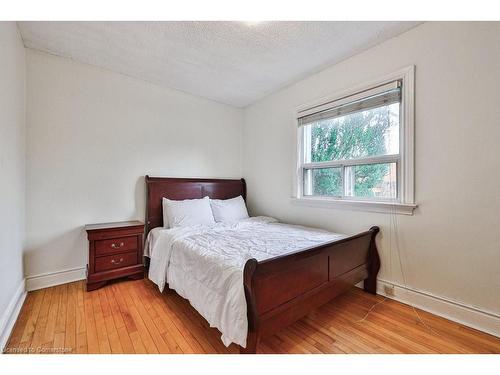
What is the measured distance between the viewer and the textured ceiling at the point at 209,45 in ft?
6.28

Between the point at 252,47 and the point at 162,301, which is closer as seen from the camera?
the point at 162,301

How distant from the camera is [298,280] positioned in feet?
4.97

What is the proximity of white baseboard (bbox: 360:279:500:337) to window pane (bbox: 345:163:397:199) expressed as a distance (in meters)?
0.86

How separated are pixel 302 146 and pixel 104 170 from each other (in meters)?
2.46

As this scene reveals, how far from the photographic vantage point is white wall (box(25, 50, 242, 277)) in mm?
2248

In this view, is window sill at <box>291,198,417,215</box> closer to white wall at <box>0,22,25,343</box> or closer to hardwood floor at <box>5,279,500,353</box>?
hardwood floor at <box>5,279,500,353</box>

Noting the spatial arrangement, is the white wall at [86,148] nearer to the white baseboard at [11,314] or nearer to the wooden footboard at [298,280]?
the white baseboard at [11,314]

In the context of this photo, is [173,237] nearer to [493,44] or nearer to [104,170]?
[104,170]

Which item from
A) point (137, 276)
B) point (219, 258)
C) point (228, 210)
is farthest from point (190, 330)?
point (228, 210)

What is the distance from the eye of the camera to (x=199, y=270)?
5.58 feet

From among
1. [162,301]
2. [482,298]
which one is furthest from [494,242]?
[162,301]

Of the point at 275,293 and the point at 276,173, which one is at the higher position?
the point at 276,173

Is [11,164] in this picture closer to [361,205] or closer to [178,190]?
[178,190]

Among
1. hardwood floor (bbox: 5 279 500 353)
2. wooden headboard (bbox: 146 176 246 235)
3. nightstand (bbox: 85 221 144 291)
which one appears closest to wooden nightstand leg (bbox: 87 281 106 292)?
nightstand (bbox: 85 221 144 291)
